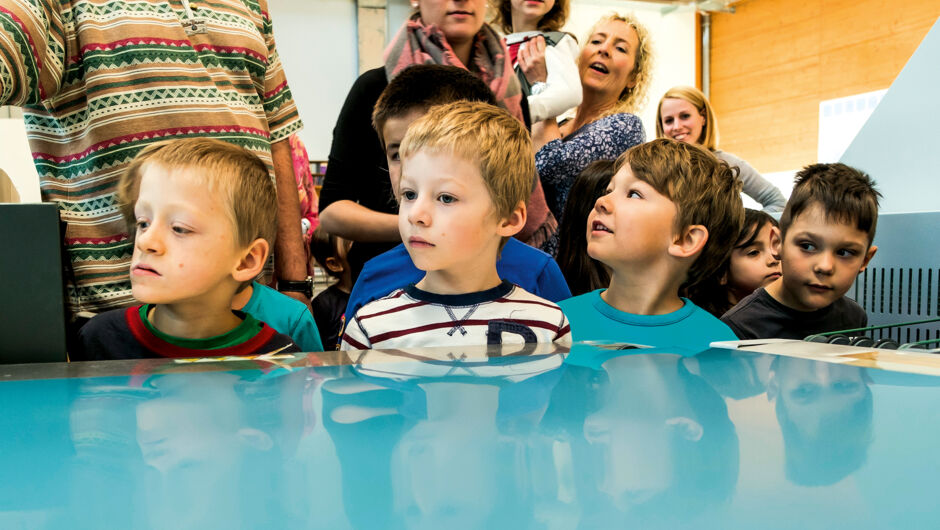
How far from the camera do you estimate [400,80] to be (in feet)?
4.25

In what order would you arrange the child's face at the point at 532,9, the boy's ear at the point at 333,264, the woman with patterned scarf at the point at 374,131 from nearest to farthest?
the woman with patterned scarf at the point at 374,131 < the child's face at the point at 532,9 < the boy's ear at the point at 333,264

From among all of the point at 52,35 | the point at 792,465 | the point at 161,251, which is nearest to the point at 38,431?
the point at 792,465

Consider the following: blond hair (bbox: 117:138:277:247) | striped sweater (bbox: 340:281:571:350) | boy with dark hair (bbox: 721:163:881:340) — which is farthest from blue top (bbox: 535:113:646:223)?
blond hair (bbox: 117:138:277:247)

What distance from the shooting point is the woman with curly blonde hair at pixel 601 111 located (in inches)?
65.9

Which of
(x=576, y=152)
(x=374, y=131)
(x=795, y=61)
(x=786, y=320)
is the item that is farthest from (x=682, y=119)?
(x=795, y=61)

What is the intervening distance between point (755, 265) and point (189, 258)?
1.50 meters

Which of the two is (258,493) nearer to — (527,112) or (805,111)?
(527,112)

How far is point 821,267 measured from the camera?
1.43m

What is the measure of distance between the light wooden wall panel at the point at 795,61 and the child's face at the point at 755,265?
524 centimetres

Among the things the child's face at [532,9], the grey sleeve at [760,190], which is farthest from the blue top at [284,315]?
the grey sleeve at [760,190]

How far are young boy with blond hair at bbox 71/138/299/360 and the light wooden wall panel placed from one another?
6.60 meters

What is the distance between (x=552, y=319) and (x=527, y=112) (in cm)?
74

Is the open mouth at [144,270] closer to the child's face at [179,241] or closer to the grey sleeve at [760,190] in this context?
the child's face at [179,241]

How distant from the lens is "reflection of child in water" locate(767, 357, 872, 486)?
0.94 feet
